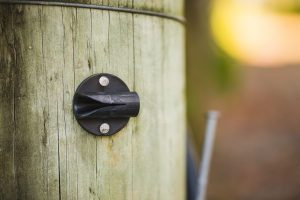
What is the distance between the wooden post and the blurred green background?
3821 mm

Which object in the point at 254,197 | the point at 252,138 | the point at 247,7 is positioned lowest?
the point at 254,197

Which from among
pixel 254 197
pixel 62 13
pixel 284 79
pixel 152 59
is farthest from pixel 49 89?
pixel 284 79

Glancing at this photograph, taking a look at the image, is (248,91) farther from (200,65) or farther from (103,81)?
(103,81)

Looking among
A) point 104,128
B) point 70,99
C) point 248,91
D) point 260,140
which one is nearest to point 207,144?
point 104,128

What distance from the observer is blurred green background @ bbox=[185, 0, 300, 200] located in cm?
709

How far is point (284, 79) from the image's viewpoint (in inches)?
398

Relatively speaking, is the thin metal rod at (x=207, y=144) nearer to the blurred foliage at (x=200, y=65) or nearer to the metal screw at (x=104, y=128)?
the metal screw at (x=104, y=128)

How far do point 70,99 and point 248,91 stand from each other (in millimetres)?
8157

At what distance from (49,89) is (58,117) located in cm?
10

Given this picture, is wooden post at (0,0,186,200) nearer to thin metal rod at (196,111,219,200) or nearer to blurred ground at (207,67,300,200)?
thin metal rod at (196,111,219,200)

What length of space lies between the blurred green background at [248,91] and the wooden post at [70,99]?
382 centimetres

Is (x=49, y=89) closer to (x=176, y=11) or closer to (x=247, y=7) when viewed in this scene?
(x=176, y=11)

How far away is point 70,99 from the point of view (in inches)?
60.3

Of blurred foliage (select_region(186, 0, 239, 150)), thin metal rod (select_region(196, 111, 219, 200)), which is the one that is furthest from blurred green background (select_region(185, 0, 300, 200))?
thin metal rod (select_region(196, 111, 219, 200))
